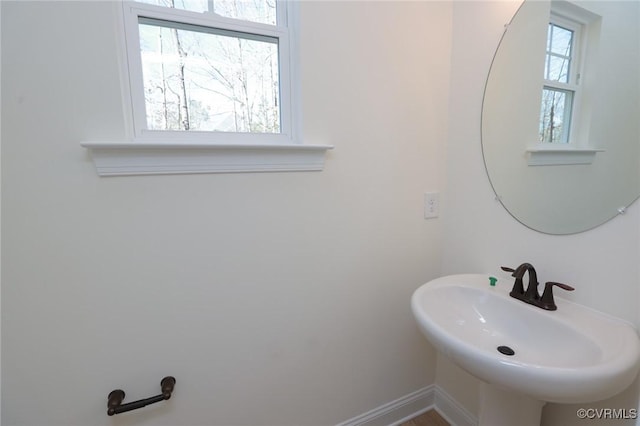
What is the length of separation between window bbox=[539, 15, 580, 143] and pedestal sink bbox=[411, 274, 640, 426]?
1.94 feet

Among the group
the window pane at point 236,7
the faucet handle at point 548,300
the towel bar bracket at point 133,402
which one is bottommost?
the towel bar bracket at point 133,402

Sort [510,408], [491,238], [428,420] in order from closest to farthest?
[510,408]
[491,238]
[428,420]

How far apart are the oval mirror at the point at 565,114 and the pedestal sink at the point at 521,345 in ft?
0.99

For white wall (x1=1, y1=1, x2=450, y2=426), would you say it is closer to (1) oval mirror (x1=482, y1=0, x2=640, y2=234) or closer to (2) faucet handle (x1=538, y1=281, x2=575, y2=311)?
(1) oval mirror (x1=482, y1=0, x2=640, y2=234)

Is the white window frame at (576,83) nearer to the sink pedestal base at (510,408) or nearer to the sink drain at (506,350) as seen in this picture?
the sink drain at (506,350)

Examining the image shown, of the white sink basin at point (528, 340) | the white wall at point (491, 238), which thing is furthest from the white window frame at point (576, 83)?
the white sink basin at point (528, 340)

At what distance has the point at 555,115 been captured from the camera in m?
1.02

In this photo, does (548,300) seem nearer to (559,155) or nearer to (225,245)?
(559,155)

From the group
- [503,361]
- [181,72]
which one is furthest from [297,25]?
[503,361]

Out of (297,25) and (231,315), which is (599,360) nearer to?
(231,315)

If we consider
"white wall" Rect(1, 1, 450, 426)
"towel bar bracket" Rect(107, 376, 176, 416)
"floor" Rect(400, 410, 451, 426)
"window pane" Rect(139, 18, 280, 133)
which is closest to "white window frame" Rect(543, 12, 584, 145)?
"white wall" Rect(1, 1, 450, 426)

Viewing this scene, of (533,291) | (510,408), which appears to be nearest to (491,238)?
(533,291)

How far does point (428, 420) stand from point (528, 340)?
0.84 metres

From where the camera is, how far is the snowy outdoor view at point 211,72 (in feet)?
3.16
